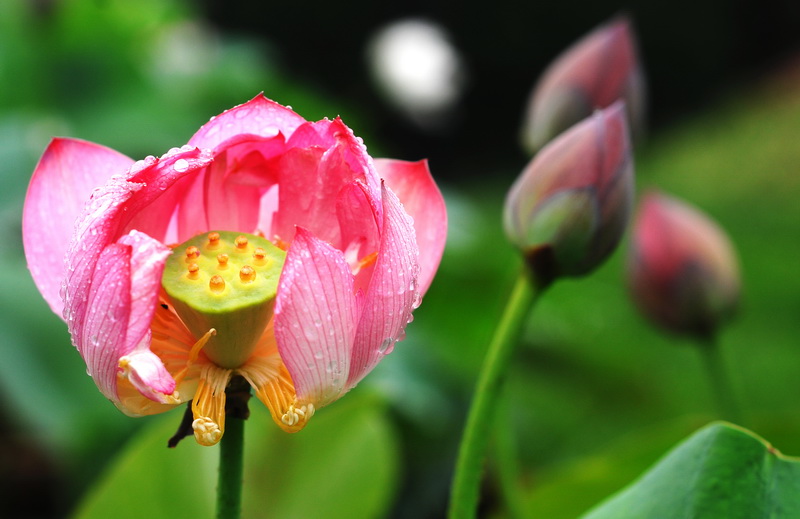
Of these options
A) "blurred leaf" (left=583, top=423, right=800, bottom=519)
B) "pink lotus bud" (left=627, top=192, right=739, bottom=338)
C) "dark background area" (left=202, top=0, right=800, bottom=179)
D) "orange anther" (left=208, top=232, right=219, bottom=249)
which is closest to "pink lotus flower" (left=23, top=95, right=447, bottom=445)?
"orange anther" (left=208, top=232, right=219, bottom=249)

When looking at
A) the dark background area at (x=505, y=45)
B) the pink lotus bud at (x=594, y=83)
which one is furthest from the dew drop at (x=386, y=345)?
the dark background area at (x=505, y=45)

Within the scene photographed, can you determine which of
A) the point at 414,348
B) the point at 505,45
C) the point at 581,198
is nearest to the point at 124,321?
the point at 581,198

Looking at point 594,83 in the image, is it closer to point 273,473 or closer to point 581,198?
point 581,198

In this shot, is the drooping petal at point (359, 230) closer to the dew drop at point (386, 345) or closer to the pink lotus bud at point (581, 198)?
the dew drop at point (386, 345)

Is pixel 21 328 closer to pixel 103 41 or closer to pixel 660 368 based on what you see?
pixel 103 41

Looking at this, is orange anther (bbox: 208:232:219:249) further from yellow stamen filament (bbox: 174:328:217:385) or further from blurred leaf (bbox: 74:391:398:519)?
blurred leaf (bbox: 74:391:398:519)

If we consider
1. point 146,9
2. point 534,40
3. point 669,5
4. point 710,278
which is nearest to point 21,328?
point 710,278
